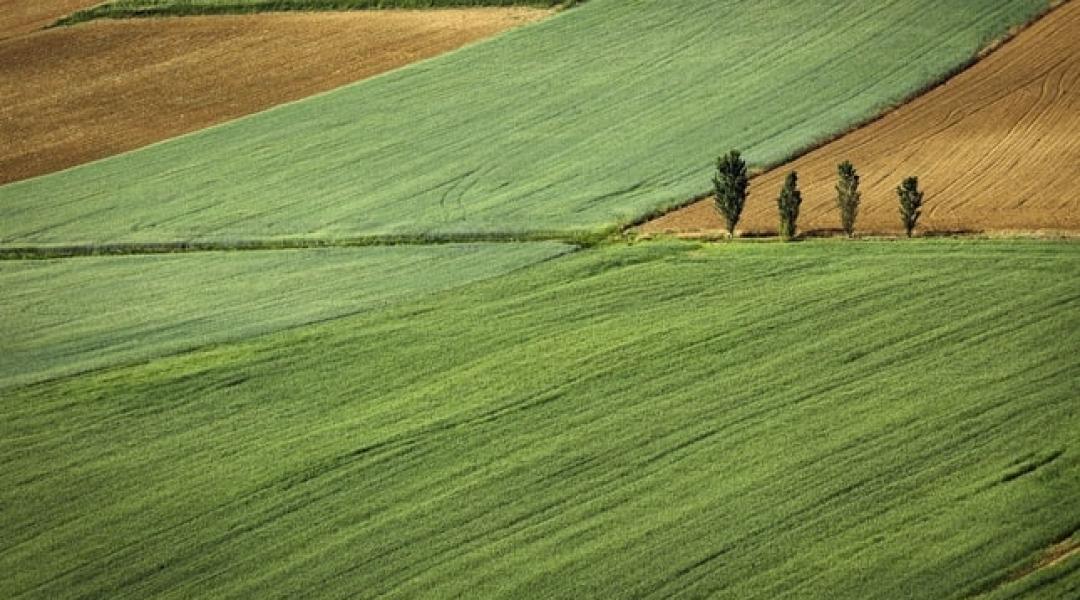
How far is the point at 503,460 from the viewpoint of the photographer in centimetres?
2720

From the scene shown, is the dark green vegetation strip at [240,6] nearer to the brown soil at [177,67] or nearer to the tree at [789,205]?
the brown soil at [177,67]

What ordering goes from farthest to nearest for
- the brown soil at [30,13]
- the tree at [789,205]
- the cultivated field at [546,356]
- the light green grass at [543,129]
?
the brown soil at [30,13] → the light green grass at [543,129] → the tree at [789,205] → the cultivated field at [546,356]

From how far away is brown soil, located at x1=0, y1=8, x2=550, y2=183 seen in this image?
2167 inches

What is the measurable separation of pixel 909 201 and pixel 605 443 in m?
12.3

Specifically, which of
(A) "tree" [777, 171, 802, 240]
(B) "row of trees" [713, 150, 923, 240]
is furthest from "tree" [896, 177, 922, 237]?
(A) "tree" [777, 171, 802, 240]

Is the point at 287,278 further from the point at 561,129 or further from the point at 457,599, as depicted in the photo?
the point at 457,599

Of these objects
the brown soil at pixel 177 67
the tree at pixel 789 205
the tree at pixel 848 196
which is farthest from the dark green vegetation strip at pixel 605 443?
the brown soil at pixel 177 67

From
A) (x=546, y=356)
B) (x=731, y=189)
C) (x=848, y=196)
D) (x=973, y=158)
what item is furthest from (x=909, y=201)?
(x=546, y=356)

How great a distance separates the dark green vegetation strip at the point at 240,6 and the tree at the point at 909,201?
27.0 m

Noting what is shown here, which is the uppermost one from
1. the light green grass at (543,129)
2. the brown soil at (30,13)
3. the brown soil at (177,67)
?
→ the brown soil at (30,13)

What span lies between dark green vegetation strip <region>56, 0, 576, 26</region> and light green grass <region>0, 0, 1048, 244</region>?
5.23 meters

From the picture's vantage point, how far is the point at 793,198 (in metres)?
36.9

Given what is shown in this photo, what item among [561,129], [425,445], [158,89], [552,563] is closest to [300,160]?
[561,129]

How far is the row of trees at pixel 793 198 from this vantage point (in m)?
36.2
